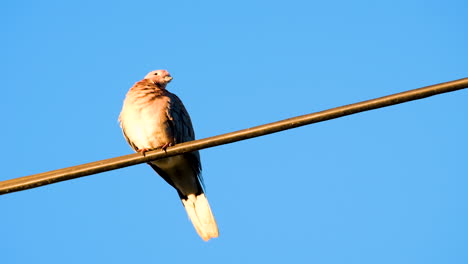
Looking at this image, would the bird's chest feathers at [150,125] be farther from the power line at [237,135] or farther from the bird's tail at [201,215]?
the power line at [237,135]

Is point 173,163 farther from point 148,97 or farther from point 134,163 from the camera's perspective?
point 134,163

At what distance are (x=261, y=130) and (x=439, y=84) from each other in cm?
101

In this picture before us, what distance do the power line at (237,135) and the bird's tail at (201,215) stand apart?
257 cm

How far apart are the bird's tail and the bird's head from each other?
130cm

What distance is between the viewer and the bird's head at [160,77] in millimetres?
7715

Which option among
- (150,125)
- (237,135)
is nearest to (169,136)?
(150,125)

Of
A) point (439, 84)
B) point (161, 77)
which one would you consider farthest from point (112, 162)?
point (161, 77)

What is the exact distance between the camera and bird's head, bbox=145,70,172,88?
7715mm

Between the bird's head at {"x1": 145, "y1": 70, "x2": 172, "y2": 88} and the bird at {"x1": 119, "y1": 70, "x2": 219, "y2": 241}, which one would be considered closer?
the bird at {"x1": 119, "y1": 70, "x2": 219, "y2": 241}

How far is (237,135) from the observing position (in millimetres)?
4148

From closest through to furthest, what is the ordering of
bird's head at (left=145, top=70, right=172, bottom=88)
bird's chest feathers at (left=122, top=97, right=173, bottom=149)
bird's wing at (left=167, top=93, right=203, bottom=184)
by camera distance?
1. bird's chest feathers at (left=122, top=97, right=173, bottom=149)
2. bird's wing at (left=167, top=93, right=203, bottom=184)
3. bird's head at (left=145, top=70, right=172, bottom=88)

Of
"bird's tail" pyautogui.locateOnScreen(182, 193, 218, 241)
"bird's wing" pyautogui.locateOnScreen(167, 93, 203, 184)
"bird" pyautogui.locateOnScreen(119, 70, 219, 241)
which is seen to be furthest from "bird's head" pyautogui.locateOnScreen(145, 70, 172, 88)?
"bird's tail" pyautogui.locateOnScreen(182, 193, 218, 241)

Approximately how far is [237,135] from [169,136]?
2.82m

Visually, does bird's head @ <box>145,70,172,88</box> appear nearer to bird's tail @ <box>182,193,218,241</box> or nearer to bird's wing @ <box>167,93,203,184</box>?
bird's wing @ <box>167,93,203,184</box>
